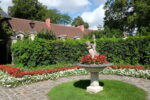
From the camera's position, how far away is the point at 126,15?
25.3 metres

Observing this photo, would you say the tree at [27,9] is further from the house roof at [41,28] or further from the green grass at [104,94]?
the green grass at [104,94]

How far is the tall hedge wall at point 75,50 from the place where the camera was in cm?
1139

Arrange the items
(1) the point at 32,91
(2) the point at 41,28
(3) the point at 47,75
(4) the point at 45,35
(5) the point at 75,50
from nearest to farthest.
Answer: (1) the point at 32,91 < (3) the point at 47,75 < (5) the point at 75,50 < (4) the point at 45,35 < (2) the point at 41,28

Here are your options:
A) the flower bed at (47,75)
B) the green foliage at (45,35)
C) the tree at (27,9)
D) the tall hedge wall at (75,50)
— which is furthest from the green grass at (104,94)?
the tree at (27,9)

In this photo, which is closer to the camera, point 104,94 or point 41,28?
point 104,94

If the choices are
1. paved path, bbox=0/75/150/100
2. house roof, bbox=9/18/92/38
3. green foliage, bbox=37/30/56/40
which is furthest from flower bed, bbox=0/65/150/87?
house roof, bbox=9/18/92/38

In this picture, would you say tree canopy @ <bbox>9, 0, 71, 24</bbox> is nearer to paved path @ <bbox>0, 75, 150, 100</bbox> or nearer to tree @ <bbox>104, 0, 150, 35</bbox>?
tree @ <bbox>104, 0, 150, 35</bbox>

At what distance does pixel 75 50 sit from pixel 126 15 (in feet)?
51.1

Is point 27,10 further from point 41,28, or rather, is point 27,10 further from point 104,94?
point 104,94

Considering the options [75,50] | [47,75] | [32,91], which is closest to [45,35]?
[75,50]

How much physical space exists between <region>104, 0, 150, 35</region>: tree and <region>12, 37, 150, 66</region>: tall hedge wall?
9.35 meters

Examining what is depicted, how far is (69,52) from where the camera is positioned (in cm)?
1366

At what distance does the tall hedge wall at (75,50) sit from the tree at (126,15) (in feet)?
30.7

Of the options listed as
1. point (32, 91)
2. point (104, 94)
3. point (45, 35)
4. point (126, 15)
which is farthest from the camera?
Result: point (126, 15)
